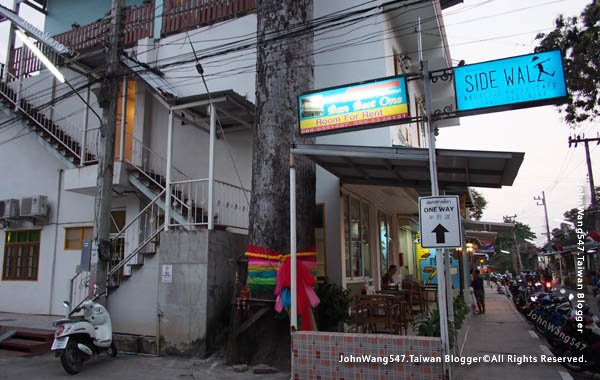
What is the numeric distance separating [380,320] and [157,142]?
8.22m

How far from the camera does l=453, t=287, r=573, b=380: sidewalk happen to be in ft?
21.5

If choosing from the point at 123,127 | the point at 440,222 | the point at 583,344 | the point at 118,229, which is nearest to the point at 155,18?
the point at 123,127

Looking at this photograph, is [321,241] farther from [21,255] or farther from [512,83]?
[21,255]

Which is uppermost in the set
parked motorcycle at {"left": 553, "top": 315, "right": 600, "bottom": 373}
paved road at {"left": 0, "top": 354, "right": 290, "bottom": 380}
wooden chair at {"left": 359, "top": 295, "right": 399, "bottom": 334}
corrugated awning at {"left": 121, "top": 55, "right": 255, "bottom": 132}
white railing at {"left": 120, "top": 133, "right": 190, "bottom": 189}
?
corrugated awning at {"left": 121, "top": 55, "right": 255, "bottom": 132}

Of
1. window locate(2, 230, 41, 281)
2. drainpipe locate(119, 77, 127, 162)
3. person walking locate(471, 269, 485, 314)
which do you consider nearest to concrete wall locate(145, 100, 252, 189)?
drainpipe locate(119, 77, 127, 162)

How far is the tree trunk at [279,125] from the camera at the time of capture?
7770 mm

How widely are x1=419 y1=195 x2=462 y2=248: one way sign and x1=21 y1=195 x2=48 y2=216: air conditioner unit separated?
486 inches

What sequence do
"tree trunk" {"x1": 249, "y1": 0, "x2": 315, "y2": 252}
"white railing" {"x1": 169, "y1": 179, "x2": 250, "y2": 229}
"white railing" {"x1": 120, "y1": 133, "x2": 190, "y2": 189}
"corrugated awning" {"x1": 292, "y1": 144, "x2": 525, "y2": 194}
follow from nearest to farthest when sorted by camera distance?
"corrugated awning" {"x1": 292, "y1": 144, "x2": 525, "y2": 194}
"tree trunk" {"x1": 249, "y1": 0, "x2": 315, "y2": 252}
"white railing" {"x1": 169, "y1": 179, "x2": 250, "y2": 229}
"white railing" {"x1": 120, "y1": 133, "x2": 190, "y2": 189}

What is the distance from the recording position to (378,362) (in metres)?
5.34

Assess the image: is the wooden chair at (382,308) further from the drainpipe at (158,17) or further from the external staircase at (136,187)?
the drainpipe at (158,17)

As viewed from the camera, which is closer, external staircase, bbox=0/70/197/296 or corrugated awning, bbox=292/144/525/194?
corrugated awning, bbox=292/144/525/194

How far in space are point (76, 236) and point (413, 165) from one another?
424 inches

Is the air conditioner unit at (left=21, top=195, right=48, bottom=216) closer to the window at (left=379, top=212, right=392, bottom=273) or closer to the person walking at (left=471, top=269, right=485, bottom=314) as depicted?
the window at (left=379, top=212, right=392, bottom=273)

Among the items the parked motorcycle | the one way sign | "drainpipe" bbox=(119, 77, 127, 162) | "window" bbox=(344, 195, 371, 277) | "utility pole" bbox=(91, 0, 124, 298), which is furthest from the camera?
"drainpipe" bbox=(119, 77, 127, 162)
